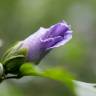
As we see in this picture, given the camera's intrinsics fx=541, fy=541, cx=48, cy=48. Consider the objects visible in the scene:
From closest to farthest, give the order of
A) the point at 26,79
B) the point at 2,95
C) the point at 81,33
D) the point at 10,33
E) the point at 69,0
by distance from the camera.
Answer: the point at 2,95
the point at 26,79
the point at 10,33
the point at 81,33
the point at 69,0

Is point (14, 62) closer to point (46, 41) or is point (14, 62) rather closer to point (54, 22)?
point (46, 41)

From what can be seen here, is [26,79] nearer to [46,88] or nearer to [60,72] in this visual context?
[46,88]

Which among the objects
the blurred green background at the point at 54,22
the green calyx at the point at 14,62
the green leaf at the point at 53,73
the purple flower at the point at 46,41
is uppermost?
the purple flower at the point at 46,41

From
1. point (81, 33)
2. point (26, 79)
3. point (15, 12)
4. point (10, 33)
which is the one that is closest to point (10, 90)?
point (26, 79)

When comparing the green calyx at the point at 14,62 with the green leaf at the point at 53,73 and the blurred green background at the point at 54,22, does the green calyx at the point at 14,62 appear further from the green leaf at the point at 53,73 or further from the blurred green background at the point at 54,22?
the blurred green background at the point at 54,22

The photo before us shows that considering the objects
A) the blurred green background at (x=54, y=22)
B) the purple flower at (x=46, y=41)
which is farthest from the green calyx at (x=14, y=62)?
the blurred green background at (x=54, y=22)

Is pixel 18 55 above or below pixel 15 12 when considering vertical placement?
above

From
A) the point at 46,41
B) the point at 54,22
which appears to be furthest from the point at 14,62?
the point at 54,22
